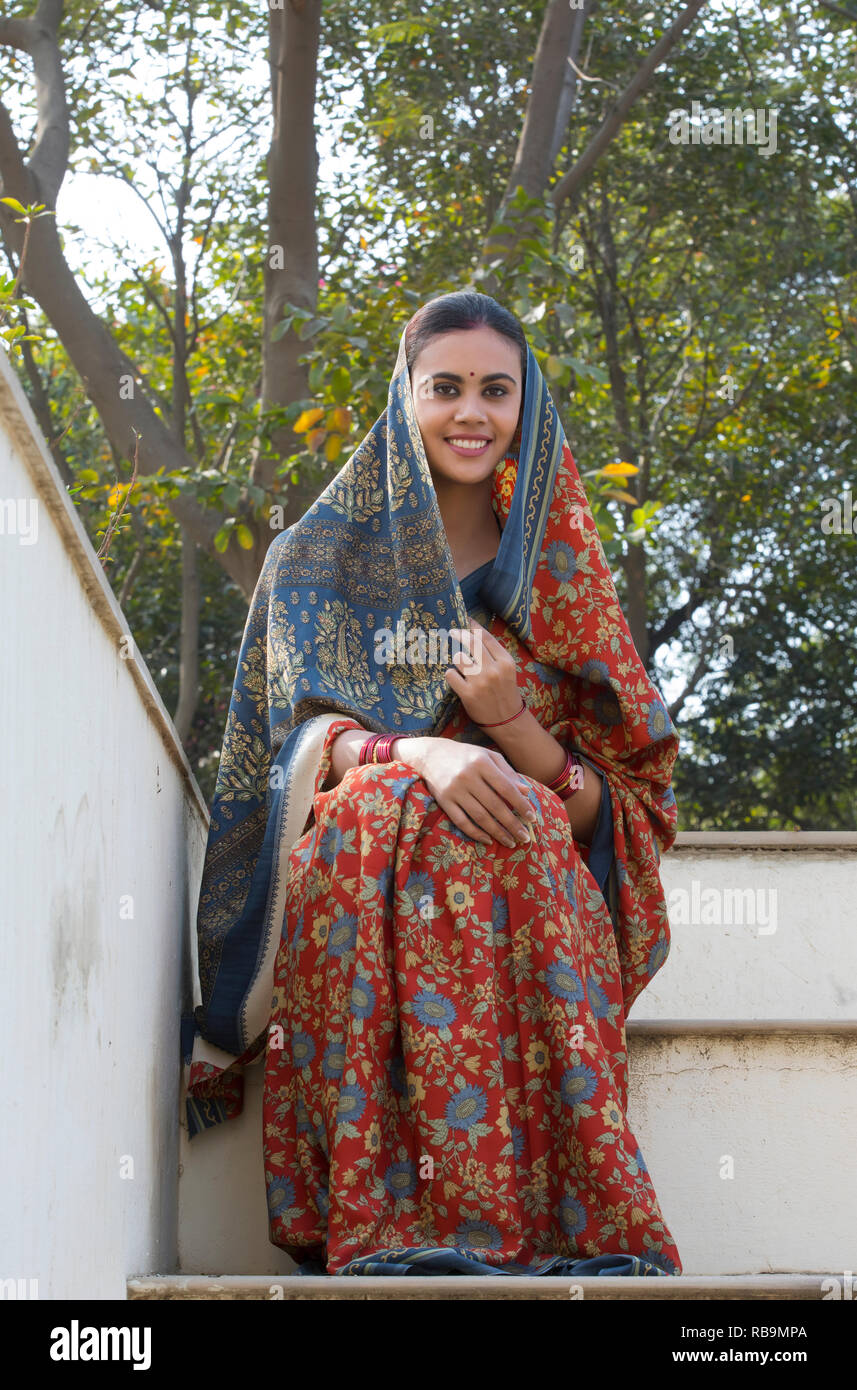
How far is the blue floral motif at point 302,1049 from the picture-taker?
226 centimetres

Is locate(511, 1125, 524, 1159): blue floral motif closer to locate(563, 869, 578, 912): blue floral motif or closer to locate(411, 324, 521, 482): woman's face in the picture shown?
locate(563, 869, 578, 912): blue floral motif

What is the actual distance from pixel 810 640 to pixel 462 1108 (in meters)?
7.76

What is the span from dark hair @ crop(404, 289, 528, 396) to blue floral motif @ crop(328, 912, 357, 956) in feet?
3.48

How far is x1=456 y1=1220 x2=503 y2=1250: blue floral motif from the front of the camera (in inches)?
80.7

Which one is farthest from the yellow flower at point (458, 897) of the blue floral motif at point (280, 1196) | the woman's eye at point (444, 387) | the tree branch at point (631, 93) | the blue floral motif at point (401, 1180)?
the tree branch at point (631, 93)

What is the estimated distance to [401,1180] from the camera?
2121mm

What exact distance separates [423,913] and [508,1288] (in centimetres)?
55

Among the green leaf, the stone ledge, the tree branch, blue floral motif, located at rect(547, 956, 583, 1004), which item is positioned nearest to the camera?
blue floral motif, located at rect(547, 956, 583, 1004)

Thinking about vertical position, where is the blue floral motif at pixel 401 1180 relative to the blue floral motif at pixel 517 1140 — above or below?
below

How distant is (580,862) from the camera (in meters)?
2.38

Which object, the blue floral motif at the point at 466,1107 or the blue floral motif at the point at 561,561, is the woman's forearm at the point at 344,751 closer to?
the blue floral motif at the point at 561,561

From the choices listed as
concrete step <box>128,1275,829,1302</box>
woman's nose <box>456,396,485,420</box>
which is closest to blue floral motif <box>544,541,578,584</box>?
woman's nose <box>456,396,485,420</box>

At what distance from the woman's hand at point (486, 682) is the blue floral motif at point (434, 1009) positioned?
1.68 ft
